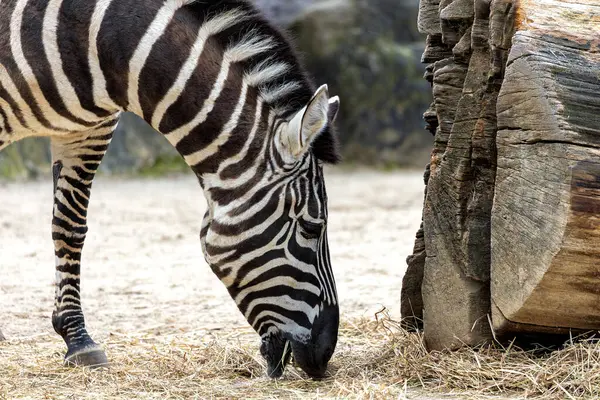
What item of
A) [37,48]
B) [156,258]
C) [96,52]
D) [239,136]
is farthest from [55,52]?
[156,258]

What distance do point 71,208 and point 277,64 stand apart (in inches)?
68.5

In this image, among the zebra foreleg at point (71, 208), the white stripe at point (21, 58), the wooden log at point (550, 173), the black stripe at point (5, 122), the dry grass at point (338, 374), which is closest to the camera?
the wooden log at point (550, 173)

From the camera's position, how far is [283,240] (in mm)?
3586

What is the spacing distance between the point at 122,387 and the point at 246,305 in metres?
0.67

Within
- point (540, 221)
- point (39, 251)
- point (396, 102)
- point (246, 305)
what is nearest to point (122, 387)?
point (246, 305)

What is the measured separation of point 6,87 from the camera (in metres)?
3.86

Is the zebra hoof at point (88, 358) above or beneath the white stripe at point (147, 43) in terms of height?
beneath

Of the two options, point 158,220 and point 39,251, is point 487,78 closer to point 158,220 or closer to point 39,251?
point 39,251

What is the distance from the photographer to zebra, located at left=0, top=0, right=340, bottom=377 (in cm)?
359

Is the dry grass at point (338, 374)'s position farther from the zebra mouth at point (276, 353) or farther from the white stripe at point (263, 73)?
the white stripe at point (263, 73)

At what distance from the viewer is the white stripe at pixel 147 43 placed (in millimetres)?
3682

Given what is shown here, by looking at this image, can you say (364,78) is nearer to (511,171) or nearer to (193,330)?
(193,330)

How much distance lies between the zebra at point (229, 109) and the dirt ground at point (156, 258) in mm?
1559

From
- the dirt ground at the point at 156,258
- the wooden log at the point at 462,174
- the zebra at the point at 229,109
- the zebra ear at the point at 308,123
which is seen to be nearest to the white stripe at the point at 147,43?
the zebra at the point at 229,109
